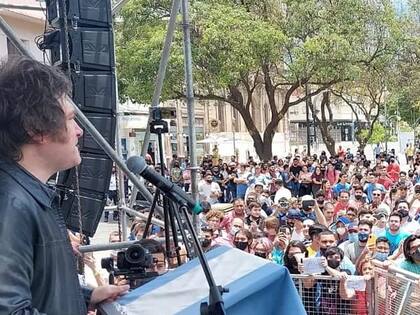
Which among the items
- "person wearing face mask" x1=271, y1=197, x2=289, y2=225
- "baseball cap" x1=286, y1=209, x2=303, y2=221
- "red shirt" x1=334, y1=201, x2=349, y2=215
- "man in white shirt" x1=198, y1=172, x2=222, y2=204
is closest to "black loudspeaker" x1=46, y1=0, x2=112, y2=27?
"baseball cap" x1=286, y1=209, x2=303, y2=221

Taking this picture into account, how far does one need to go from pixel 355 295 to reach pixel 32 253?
13.2 ft

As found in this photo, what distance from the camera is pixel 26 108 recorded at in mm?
1515

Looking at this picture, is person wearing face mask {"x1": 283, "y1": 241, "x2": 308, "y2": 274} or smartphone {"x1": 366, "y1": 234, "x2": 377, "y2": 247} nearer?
person wearing face mask {"x1": 283, "y1": 241, "x2": 308, "y2": 274}

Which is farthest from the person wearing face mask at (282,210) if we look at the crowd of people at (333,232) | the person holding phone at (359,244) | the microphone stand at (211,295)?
the microphone stand at (211,295)

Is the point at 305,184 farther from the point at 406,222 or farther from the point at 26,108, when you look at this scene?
the point at 26,108

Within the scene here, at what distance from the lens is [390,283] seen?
4.92 metres

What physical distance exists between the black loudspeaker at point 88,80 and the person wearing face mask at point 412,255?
8.35 feet

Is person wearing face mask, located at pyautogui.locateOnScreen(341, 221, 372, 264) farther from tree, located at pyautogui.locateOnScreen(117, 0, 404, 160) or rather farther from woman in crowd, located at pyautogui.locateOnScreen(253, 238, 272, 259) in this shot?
tree, located at pyautogui.locateOnScreen(117, 0, 404, 160)

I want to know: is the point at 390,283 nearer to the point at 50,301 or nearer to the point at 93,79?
the point at 93,79

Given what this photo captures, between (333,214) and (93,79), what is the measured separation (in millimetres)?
5852

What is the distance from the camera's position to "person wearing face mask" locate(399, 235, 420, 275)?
5.30 meters

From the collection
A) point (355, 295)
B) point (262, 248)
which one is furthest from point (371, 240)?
point (355, 295)

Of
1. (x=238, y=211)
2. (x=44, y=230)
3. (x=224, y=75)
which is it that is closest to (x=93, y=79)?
(x=44, y=230)

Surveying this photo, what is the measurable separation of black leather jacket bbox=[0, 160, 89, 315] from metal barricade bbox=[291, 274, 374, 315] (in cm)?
371
